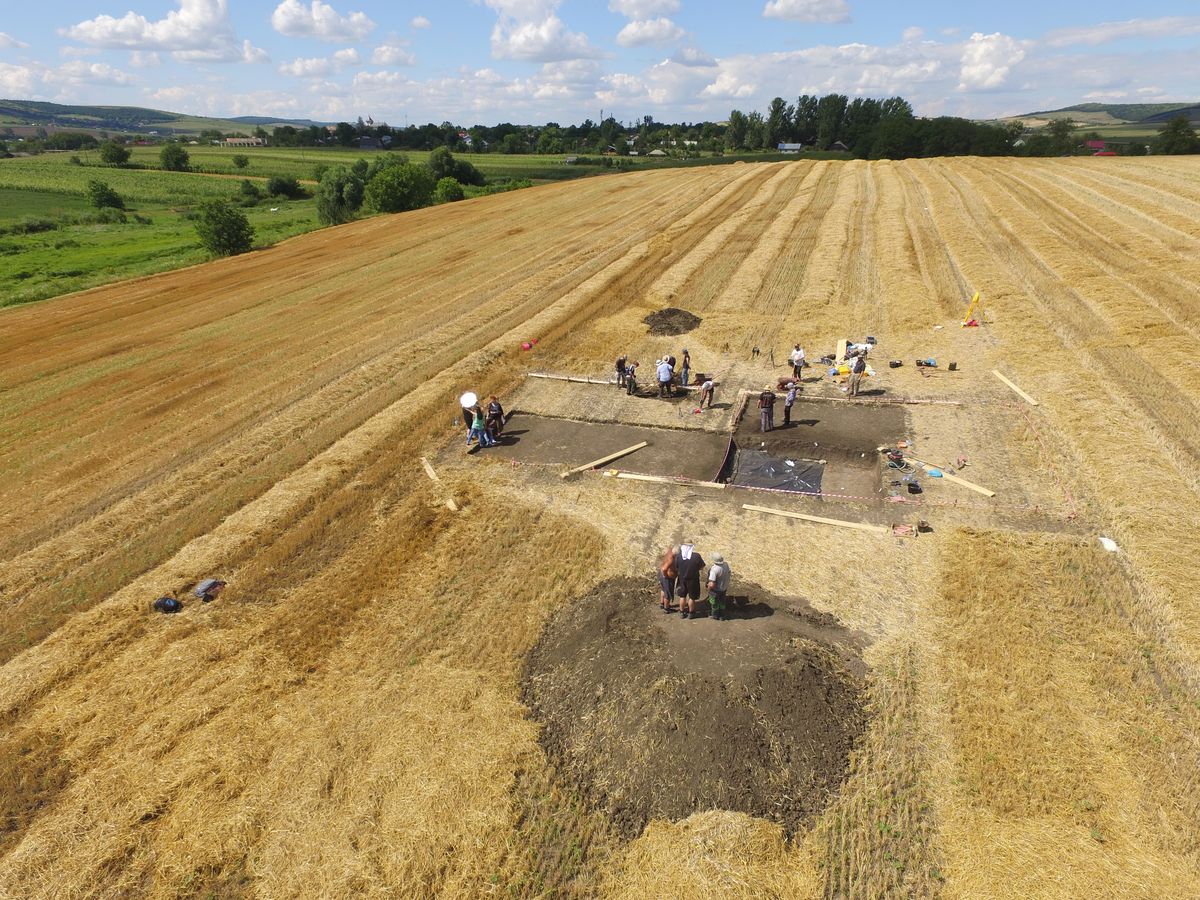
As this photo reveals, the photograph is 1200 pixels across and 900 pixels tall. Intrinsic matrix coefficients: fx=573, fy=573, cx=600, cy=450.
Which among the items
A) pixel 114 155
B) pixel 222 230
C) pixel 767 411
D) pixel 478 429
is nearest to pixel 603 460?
pixel 478 429

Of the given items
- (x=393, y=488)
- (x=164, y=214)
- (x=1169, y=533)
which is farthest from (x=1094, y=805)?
(x=164, y=214)

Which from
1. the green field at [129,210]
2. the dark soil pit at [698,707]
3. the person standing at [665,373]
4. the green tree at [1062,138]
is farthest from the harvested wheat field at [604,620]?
the green tree at [1062,138]

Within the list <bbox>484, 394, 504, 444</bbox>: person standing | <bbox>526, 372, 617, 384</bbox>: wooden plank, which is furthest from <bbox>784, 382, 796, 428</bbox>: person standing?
<bbox>484, 394, 504, 444</bbox>: person standing

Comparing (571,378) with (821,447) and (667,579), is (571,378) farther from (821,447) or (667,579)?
(667,579)

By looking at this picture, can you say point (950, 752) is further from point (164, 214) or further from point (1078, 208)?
point (164, 214)

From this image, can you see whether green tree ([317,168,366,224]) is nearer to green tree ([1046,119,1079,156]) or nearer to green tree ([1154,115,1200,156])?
green tree ([1154,115,1200,156])

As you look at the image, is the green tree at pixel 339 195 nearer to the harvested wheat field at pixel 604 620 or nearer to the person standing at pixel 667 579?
the harvested wheat field at pixel 604 620
